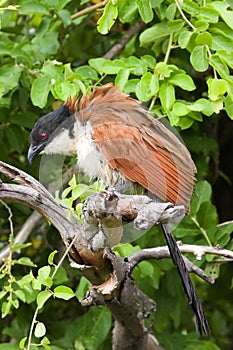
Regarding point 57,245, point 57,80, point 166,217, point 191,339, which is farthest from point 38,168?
point 166,217

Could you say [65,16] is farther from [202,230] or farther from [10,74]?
[202,230]

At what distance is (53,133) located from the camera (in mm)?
2715

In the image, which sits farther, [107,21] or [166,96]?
[166,96]

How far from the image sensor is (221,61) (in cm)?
232

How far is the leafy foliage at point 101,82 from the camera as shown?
2.37m

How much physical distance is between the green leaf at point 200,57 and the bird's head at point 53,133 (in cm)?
55

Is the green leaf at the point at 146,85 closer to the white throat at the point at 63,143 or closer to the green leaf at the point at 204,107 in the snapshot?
the green leaf at the point at 204,107

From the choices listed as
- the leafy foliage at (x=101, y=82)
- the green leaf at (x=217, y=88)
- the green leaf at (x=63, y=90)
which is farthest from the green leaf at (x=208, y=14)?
the green leaf at (x=63, y=90)

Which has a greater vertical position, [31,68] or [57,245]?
[31,68]

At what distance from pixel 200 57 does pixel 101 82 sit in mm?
643

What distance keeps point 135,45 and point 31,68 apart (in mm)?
554

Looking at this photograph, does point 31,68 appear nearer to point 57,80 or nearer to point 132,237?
point 57,80

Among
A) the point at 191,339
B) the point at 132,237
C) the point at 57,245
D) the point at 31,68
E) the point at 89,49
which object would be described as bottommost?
the point at 191,339

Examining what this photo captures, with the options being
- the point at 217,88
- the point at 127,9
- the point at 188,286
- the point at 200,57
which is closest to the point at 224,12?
the point at 200,57
